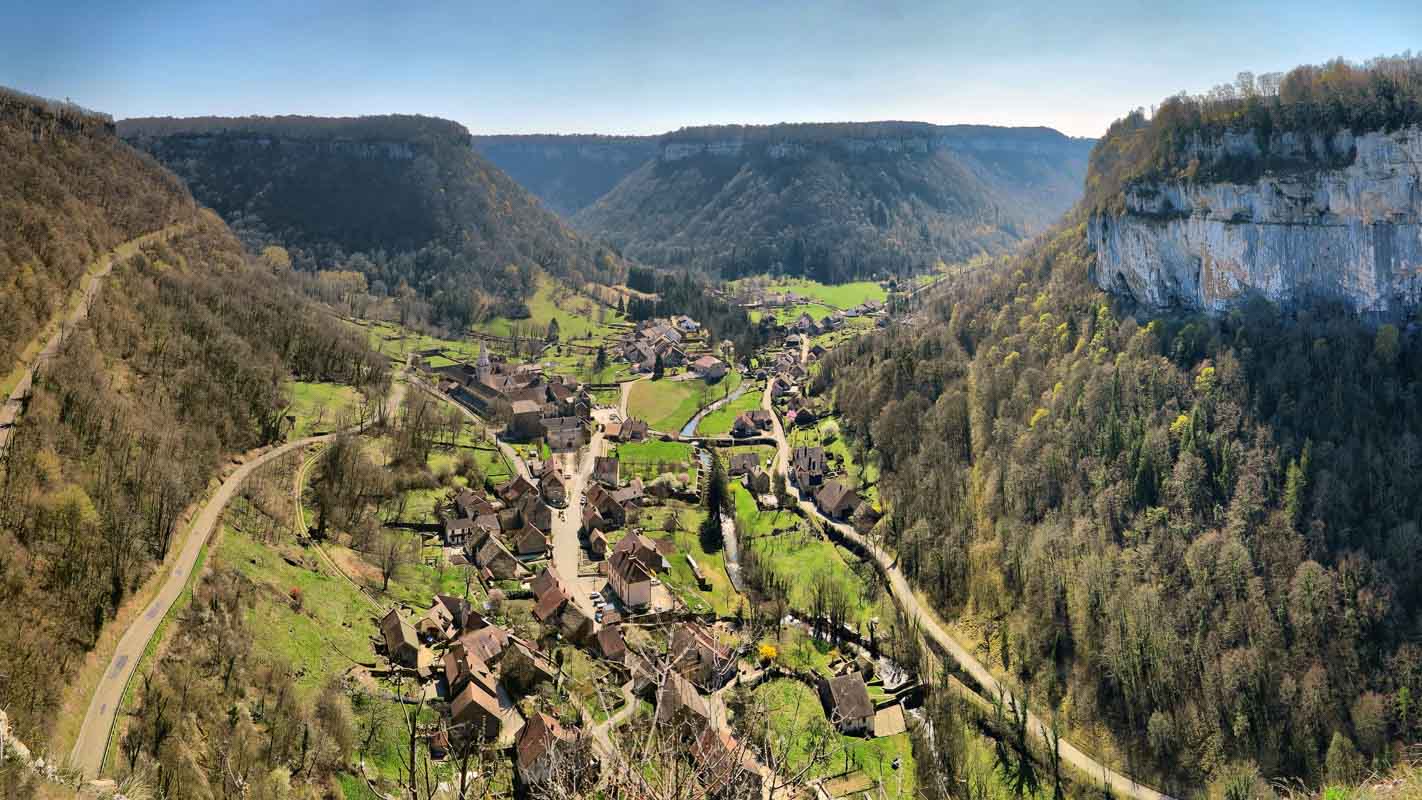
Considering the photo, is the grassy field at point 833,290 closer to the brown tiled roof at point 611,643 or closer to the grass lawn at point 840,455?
the grass lawn at point 840,455

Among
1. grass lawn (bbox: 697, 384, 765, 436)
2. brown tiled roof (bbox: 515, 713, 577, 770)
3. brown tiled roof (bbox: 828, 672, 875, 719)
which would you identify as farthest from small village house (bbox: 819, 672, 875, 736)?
grass lawn (bbox: 697, 384, 765, 436)

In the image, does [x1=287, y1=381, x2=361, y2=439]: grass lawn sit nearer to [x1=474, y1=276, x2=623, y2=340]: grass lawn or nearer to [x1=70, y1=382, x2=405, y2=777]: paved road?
[x1=70, y1=382, x2=405, y2=777]: paved road

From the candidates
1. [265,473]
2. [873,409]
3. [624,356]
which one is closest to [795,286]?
[624,356]

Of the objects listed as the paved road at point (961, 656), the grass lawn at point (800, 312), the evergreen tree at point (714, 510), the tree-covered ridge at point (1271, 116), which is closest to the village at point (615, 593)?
the evergreen tree at point (714, 510)

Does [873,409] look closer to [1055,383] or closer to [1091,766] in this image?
[1055,383]

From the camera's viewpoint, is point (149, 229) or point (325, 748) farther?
point (149, 229)

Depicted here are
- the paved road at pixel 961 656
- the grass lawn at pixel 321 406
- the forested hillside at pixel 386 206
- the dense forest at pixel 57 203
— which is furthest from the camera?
the forested hillside at pixel 386 206
